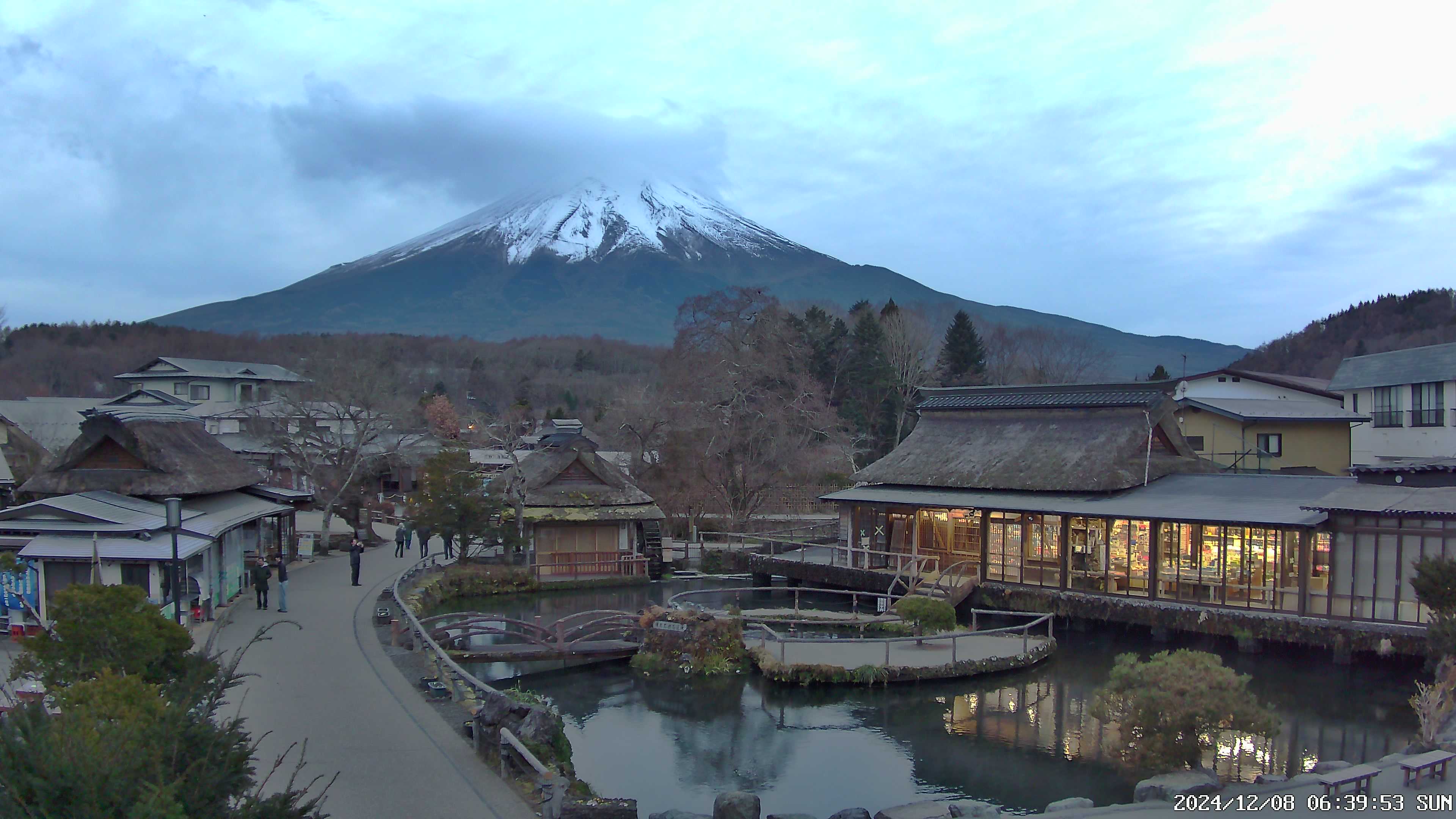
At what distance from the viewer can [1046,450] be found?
24875 mm

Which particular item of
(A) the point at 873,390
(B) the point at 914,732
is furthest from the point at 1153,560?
(A) the point at 873,390

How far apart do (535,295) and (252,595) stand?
132m

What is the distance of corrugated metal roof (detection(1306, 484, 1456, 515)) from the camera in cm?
1670

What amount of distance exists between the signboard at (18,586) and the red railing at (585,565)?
481 inches

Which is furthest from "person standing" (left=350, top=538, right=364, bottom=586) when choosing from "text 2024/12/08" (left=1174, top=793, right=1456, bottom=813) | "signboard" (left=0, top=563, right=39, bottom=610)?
"text 2024/12/08" (left=1174, top=793, right=1456, bottom=813)

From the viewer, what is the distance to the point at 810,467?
126ft

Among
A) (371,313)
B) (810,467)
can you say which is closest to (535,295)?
(371,313)

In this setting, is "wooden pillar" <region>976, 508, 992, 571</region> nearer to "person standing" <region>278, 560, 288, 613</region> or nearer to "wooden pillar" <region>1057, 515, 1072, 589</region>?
"wooden pillar" <region>1057, 515, 1072, 589</region>

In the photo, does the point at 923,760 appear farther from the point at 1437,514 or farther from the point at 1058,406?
the point at 1058,406

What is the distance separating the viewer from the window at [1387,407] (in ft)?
115

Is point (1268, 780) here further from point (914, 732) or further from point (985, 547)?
point (985, 547)

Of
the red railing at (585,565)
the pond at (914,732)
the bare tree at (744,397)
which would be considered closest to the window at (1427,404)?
the pond at (914,732)

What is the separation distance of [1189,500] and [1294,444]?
14059 millimetres

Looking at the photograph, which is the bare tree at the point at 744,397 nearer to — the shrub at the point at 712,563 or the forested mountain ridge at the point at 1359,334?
the shrub at the point at 712,563
